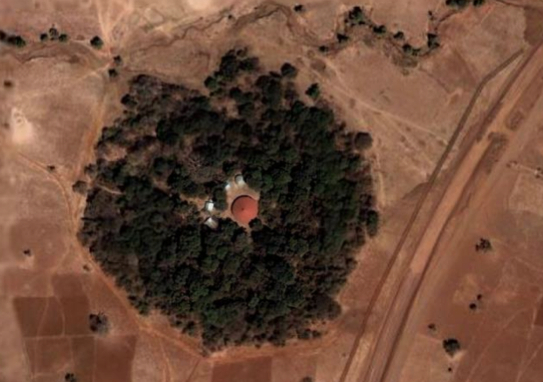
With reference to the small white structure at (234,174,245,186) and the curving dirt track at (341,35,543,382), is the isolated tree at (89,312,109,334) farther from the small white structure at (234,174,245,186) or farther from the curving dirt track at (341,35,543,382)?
the curving dirt track at (341,35,543,382)

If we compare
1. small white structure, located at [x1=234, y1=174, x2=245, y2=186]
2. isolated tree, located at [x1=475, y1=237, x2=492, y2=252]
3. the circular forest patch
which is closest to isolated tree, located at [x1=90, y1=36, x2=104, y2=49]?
the circular forest patch

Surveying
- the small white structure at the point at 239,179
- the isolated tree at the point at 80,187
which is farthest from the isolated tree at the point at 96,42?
the small white structure at the point at 239,179

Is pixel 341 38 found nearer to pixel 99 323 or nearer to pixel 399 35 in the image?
pixel 399 35

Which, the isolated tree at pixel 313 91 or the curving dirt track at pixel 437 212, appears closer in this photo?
the isolated tree at pixel 313 91

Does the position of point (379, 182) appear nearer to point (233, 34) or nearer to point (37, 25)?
point (233, 34)

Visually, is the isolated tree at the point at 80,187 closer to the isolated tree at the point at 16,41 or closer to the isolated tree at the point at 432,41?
the isolated tree at the point at 16,41

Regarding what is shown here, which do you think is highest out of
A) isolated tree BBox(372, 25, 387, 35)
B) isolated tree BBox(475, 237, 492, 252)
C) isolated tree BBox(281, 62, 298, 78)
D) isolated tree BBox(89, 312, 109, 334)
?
isolated tree BBox(372, 25, 387, 35)

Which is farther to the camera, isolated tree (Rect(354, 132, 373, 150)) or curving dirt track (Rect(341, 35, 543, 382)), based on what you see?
curving dirt track (Rect(341, 35, 543, 382))
